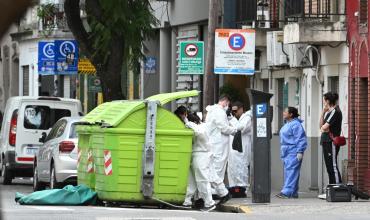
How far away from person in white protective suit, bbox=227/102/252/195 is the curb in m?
2.92

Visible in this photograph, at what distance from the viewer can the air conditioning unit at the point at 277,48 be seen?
25.3m

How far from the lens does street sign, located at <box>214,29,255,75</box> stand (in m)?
21.1

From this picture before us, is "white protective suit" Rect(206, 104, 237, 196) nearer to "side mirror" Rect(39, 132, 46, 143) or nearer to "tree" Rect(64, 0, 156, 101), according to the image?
"side mirror" Rect(39, 132, 46, 143)

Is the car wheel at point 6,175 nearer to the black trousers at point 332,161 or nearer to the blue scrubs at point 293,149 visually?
the blue scrubs at point 293,149

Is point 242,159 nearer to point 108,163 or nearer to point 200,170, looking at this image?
point 200,170

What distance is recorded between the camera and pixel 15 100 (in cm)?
2520

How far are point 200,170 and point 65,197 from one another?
6.75 feet

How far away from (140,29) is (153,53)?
12.2 meters

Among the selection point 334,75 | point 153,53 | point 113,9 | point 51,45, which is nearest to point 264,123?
point 334,75

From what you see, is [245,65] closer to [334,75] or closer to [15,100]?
[334,75]

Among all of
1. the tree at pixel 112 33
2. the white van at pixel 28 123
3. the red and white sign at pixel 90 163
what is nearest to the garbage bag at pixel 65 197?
the red and white sign at pixel 90 163

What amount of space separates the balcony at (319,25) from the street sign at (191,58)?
2.00m

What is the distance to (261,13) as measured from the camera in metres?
27.0

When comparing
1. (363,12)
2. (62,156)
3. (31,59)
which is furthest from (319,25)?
(31,59)
